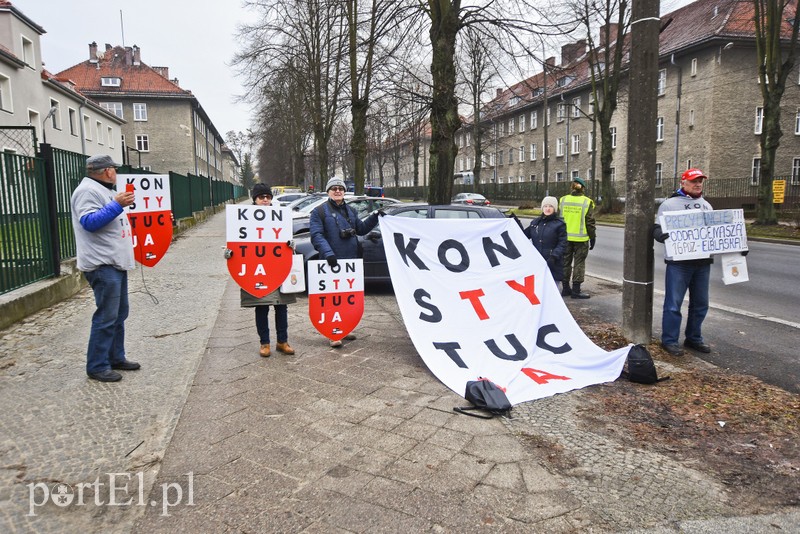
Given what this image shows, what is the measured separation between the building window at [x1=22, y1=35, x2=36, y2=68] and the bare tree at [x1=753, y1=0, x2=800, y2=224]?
34.8m

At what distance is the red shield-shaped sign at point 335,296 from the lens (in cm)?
599

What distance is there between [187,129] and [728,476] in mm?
61885

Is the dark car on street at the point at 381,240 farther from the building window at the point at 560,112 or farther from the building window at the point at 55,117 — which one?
the building window at the point at 560,112

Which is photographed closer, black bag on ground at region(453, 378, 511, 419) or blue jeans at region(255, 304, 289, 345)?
black bag on ground at region(453, 378, 511, 419)

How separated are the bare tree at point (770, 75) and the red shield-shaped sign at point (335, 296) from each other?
2069 cm

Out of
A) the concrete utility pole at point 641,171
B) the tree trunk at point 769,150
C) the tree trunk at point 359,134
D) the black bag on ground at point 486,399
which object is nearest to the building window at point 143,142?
Answer: the tree trunk at point 359,134

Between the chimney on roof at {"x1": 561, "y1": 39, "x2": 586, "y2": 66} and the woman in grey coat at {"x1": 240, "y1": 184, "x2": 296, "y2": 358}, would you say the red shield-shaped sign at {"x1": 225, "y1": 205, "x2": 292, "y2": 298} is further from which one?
the chimney on roof at {"x1": 561, "y1": 39, "x2": 586, "y2": 66}

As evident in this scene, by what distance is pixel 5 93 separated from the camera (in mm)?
26844

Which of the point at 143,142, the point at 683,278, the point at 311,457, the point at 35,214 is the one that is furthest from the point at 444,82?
the point at 143,142

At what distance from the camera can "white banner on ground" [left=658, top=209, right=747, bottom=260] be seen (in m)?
5.75

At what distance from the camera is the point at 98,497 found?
308 cm

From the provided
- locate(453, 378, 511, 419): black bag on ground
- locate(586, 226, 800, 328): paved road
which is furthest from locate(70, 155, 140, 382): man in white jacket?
locate(586, 226, 800, 328): paved road

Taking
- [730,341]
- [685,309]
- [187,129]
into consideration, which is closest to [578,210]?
[685,309]

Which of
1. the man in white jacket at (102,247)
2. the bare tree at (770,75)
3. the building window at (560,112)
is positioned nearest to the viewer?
the man in white jacket at (102,247)
